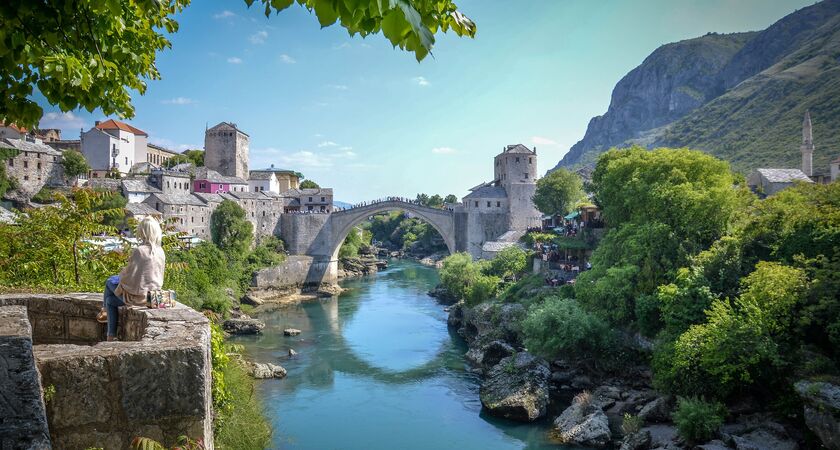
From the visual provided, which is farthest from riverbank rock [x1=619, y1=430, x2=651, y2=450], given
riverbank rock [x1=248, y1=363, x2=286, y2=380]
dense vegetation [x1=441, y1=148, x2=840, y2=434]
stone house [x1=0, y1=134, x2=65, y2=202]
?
stone house [x1=0, y1=134, x2=65, y2=202]

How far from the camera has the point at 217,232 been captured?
3334cm

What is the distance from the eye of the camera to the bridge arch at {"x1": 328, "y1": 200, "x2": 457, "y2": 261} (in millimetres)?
41219

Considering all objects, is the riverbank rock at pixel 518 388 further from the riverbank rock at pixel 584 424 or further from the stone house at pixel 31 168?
the stone house at pixel 31 168

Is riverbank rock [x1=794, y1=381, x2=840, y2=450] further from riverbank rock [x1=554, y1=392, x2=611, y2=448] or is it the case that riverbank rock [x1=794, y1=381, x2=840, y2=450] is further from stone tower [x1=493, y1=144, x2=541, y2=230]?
stone tower [x1=493, y1=144, x2=541, y2=230]

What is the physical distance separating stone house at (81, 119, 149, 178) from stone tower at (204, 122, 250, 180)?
6.03m

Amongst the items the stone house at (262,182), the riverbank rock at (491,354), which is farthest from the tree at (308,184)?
the riverbank rock at (491,354)

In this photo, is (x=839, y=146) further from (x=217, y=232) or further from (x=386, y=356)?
(x=217, y=232)

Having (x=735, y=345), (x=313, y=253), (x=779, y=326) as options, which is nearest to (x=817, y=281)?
(x=779, y=326)

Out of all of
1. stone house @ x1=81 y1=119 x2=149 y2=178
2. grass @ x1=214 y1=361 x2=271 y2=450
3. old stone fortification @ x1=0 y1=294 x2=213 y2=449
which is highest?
stone house @ x1=81 y1=119 x2=149 y2=178

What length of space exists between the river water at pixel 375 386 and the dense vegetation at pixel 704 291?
3385 mm

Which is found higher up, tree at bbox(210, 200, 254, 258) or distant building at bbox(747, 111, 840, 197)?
distant building at bbox(747, 111, 840, 197)

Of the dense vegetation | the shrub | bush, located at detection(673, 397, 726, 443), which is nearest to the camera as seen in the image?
bush, located at detection(673, 397, 726, 443)

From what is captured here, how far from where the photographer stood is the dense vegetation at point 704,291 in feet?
39.5

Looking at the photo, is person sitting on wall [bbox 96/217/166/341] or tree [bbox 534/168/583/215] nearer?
person sitting on wall [bbox 96/217/166/341]
